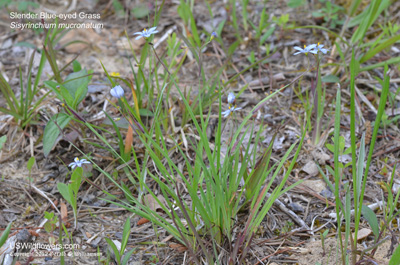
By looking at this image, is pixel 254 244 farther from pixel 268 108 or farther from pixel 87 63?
pixel 87 63

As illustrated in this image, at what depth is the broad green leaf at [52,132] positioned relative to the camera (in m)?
1.70

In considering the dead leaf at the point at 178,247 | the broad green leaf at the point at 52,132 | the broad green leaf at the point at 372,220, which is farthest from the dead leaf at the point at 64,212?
the broad green leaf at the point at 372,220

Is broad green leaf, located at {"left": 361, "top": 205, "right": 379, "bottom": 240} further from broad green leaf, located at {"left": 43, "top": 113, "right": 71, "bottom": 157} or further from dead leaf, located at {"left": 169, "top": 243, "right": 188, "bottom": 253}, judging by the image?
broad green leaf, located at {"left": 43, "top": 113, "right": 71, "bottom": 157}

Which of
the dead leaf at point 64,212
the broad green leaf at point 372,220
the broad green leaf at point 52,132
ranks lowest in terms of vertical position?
the dead leaf at point 64,212

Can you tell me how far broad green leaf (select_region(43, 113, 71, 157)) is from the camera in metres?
1.70

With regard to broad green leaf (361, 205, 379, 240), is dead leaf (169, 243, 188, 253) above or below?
below

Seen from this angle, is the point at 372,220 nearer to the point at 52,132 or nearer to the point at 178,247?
the point at 178,247

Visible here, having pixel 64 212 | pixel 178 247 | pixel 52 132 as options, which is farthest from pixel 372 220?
pixel 52 132

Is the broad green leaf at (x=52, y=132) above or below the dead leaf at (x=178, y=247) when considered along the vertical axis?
above

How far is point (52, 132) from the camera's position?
5.67ft

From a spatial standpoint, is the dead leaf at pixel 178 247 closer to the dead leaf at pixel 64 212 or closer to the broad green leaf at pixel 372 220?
the dead leaf at pixel 64 212

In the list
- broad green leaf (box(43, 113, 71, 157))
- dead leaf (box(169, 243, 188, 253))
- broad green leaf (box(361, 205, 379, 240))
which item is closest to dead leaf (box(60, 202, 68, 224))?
broad green leaf (box(43, 113, 71, 157))

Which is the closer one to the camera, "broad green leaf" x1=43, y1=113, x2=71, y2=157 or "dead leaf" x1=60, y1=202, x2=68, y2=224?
"dead leaf" x1=60, y1=202, x2=68, y2=224

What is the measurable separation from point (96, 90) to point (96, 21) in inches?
36.2
